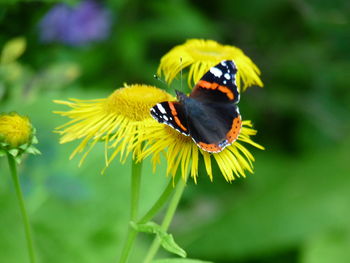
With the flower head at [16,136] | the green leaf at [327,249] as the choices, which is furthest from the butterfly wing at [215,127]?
the green leaf at [327,249]

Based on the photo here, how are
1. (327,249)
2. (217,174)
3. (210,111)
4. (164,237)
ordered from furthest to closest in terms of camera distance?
(217,174)
(327,249)
(210,111)
(164,237)

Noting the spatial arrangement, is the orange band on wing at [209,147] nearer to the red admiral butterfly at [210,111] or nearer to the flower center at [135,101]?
the red admiral butterfly at [210,111]

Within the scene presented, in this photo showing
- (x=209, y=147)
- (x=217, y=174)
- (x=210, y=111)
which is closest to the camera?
(x=209, y=147)

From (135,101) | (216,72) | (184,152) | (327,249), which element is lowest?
(184,152)

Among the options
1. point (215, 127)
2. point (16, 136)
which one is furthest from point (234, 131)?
point (16, 136)

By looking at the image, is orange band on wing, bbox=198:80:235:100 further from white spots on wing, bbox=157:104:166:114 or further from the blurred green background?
the blurred green background

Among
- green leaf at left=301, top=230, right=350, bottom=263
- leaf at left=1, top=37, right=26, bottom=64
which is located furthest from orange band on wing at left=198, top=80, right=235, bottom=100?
green leaf at left=301, top=230, right=350, bottom=263

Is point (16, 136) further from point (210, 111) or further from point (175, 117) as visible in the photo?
point (210, 111)
